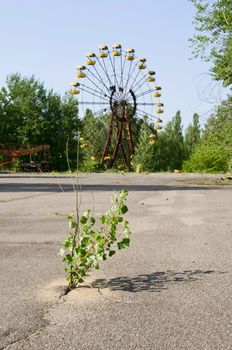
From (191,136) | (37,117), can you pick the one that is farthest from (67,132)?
(191,136)

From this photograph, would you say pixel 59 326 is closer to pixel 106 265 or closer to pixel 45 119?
pixel 106 265

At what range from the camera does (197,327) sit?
2527 millimetres

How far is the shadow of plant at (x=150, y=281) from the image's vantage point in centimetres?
327

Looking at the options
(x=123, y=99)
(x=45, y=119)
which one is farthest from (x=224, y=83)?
(x=45, y=119)

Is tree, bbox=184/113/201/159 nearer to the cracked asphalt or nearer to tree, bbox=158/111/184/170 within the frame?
tree, bbox=158/111/184/170

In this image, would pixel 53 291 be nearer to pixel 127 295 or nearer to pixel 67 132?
pixel 127 295

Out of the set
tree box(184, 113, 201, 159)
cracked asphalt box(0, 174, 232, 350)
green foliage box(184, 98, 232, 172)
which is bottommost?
cracked asphalt box(0, 174, 232, 350)

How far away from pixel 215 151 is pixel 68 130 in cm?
3594

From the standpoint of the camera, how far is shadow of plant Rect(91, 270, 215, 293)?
10.7ft

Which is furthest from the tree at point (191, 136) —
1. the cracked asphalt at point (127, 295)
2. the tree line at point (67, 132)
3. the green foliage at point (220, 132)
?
the cracked asphalt at point (127, 295)

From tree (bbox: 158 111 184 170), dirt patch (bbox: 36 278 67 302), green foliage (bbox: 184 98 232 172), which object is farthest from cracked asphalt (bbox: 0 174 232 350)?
tree (bbox: 158 111 184 170)

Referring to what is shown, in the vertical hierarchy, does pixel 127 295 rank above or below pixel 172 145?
below

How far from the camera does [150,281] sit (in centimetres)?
345

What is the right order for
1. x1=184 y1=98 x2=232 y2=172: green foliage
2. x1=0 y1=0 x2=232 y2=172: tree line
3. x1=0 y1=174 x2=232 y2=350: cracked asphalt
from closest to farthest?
1. x1=0 y1=174 x2=232 y2=350: cracked asphalt
2. x1=184 y1=98 x2=232 y2=172: green foliage
3. x1=0 y1=0 x2=232 y2=172: tree line
